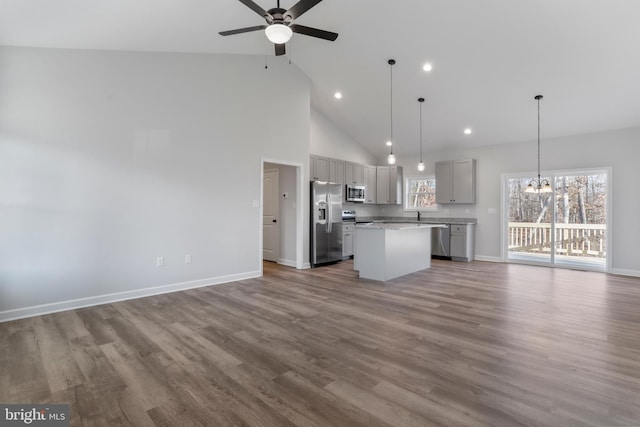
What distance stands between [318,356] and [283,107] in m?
4.62

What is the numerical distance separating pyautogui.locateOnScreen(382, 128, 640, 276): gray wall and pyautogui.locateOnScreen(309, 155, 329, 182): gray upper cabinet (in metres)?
2.82

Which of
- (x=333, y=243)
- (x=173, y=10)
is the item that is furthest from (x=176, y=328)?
(x=333, y=243)

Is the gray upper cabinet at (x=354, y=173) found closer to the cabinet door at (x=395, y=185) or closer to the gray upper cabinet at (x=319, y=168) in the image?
the gray upper cabinet at (x=319, y=168)

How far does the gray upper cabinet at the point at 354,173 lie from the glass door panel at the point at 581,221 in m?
4.17

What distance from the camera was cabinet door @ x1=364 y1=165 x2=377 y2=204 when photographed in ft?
27.3

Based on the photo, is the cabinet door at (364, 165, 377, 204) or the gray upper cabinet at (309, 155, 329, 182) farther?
the cabinet door at (364, 165, 377, 204)

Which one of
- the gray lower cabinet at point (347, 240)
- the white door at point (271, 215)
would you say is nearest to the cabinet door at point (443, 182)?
the gray lower cabinet at point (347, 240)

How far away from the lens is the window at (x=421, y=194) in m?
8.26

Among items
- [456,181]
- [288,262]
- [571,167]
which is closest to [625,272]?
[571,167]

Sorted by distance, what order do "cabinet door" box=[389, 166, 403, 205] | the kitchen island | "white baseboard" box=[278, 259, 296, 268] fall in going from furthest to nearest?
"cabinet door" box=[389, 166, 403, 205]
"white baseboard" box=[278, 259, 296, 268]
the kitchen island

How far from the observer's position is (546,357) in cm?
250

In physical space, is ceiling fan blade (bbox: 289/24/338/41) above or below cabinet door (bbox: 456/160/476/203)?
above

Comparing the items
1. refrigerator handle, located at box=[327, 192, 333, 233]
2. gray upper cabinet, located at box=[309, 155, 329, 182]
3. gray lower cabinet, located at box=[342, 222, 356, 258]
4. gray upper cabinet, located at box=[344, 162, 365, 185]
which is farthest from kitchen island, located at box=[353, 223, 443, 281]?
gray upper cabinet, located at box=[344, 162, 365, 185]

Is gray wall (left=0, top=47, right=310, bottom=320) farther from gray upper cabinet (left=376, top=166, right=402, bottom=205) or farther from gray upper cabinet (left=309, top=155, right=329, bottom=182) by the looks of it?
gray upper cabinet (left=376, top=166, right=402, bottom=205)
